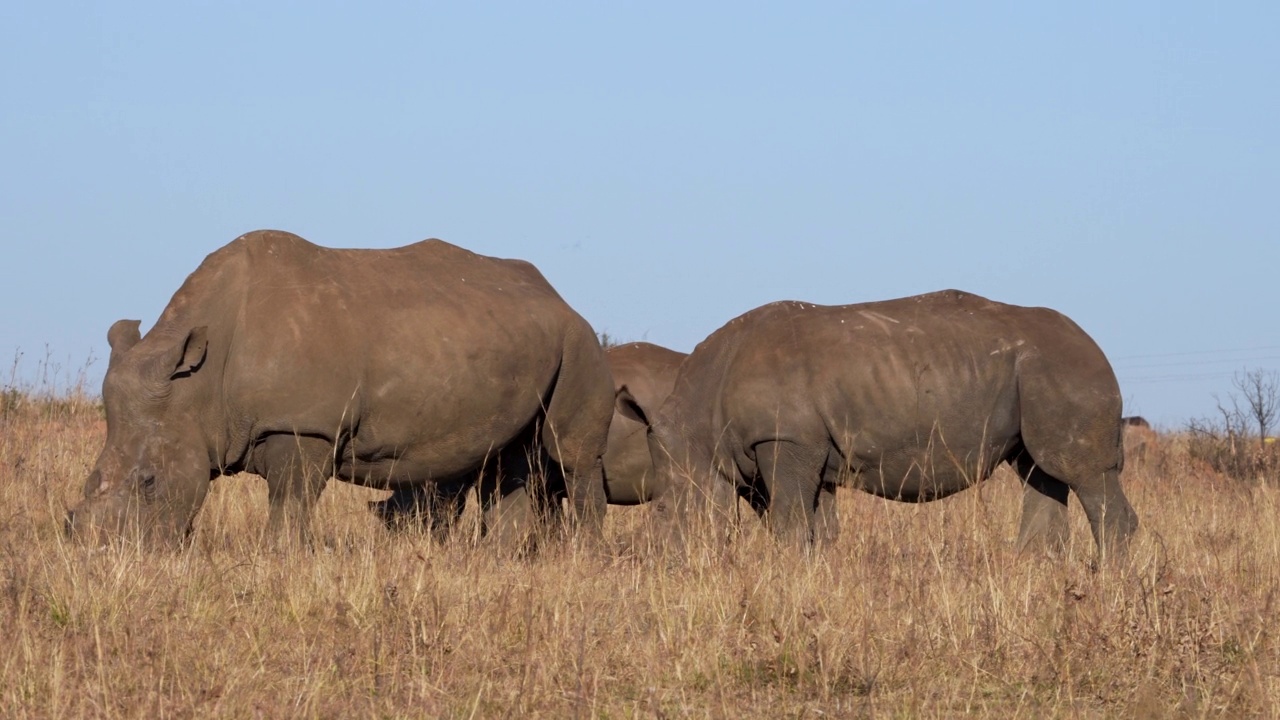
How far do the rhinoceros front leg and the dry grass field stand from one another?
0.42 m

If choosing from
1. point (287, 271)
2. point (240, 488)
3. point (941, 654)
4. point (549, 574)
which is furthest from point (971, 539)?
point (240, 488)

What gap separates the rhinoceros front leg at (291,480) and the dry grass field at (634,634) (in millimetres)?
419

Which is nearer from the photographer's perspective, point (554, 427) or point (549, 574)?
point (549, 574)

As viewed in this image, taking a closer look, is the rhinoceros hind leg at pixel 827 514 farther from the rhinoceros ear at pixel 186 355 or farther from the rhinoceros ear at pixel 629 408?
the rhinoceros ear at pixel 186 355

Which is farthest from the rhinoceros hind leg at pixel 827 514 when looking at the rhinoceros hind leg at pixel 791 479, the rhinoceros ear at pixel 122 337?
the rhinoceros ear at pixel 122 337

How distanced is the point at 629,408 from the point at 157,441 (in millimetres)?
4003

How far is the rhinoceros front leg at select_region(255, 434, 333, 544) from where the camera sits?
325 inches

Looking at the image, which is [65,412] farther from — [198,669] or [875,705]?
[875,705]

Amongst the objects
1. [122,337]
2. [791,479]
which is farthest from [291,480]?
[791,479]

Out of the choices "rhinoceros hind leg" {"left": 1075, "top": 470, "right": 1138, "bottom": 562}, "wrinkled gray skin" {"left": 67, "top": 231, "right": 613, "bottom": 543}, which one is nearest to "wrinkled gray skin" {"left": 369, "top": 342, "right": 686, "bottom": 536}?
"wrinkled gray skin" {"left": 67, "top": 231, "right": 613, "bottom": 543}

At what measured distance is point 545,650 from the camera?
18.2 ft

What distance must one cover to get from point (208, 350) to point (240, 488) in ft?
8.90

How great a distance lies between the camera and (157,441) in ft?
27.0

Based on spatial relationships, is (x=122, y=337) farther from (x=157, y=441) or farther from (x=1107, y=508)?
(x=1107, y=508)
